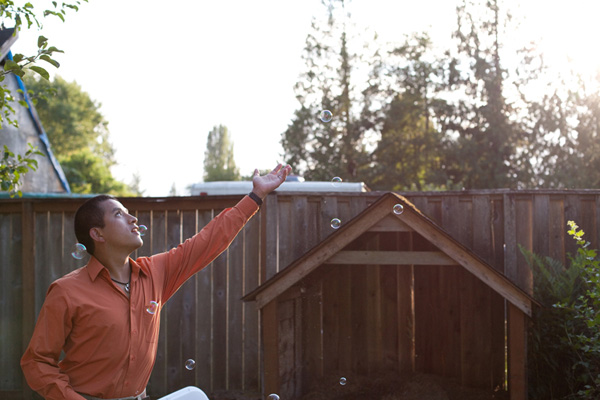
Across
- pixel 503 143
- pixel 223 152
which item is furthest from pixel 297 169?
pixel 223 152

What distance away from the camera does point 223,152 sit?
70.6m

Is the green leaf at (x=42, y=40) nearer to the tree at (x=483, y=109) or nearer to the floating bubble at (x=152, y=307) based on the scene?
the floating bubble at (x=152, y=307)

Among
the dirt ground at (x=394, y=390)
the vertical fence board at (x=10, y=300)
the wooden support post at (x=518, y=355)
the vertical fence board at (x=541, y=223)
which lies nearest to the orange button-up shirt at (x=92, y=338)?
the wooden support post at (x=518, y=355)

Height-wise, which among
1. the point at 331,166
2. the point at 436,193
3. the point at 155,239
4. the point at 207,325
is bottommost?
the point at 207,325

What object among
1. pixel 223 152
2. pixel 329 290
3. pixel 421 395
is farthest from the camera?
pixel 223 152

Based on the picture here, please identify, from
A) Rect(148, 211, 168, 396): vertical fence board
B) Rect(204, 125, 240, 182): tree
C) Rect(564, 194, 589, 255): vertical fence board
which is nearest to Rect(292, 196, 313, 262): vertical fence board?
Rect(148, 211, 168, 396): vertical fence board

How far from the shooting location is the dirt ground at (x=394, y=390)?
570 centimetres

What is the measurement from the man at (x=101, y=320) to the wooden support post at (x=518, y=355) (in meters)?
3.21

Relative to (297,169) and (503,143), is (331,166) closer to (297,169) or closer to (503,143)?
(297,169)

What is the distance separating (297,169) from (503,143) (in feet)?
28.7

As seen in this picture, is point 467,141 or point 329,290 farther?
point 467,141

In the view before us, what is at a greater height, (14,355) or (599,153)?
(599,153)

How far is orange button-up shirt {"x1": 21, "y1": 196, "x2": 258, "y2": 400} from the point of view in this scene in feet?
8.02

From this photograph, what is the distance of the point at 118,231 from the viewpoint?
278 centimetres
